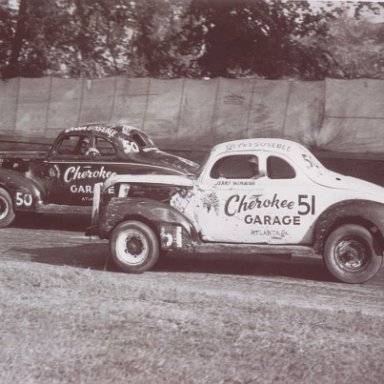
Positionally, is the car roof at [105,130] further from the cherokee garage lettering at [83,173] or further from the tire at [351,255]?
the tire at [351,255]

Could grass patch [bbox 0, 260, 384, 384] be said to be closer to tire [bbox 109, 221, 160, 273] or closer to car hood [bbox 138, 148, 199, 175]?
tire [bbox 109, 221, 160, 273]

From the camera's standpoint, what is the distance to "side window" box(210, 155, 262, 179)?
406 inches

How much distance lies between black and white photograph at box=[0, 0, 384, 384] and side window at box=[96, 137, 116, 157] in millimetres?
35

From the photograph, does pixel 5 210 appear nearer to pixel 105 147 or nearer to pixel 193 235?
pixel 105 147

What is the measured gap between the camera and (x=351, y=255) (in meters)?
9.84

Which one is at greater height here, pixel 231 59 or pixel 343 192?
pixel 231 59

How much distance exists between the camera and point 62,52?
2661cm

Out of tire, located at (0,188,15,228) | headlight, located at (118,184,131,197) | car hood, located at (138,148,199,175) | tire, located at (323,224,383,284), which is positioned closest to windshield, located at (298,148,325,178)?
tire, located at (323,224,383,284)

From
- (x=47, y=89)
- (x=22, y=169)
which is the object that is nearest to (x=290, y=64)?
(x=47, y=89)

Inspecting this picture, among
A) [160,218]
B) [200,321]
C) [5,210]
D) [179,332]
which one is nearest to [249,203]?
[160,218]

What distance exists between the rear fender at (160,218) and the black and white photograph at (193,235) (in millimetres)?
17

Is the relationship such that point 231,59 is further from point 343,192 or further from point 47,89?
point 343,192

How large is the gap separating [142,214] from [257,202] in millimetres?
1366

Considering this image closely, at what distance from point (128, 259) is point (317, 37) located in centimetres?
1617
